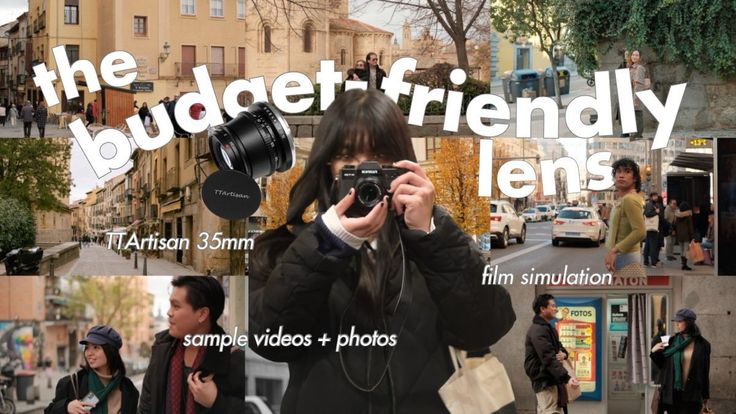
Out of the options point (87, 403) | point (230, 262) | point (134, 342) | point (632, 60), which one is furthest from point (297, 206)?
point (632, 60)

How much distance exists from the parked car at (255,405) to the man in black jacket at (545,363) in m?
1.61

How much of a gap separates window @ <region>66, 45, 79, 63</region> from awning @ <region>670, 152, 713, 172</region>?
12.1 ft

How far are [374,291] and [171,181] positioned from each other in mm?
1390

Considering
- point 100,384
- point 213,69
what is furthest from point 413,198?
point 100,384

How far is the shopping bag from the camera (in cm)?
748

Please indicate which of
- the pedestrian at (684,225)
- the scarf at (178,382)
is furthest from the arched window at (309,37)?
the pedestrian at (684,225)

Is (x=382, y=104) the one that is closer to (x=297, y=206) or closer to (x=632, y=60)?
(x=297, y=206)

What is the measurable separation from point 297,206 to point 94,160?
1.29 m

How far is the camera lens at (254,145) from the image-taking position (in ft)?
23.2

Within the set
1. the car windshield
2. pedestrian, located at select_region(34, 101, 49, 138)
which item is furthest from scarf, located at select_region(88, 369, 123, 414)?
the car windshield

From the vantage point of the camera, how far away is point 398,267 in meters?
6.85

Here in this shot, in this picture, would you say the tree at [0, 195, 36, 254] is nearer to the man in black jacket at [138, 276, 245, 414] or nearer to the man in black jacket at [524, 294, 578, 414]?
the man in black jacket at [138, 276, 245, 414]

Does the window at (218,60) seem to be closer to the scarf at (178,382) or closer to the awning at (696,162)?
the scarf at (178,382)

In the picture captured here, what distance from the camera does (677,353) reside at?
7.51 metres
